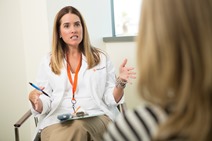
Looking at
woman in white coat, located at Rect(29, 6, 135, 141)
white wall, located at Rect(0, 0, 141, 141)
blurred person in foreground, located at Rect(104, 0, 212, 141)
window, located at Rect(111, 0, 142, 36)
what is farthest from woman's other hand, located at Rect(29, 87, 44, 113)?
blurred person in foreground, located at Rect(104, 0, 212, 141)

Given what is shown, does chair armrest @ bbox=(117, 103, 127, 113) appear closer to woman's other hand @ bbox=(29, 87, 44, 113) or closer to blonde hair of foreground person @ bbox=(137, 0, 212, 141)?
woman's other hand @ bbox=(29, 87, 44, 113)

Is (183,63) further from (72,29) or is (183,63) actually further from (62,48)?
(62,48)

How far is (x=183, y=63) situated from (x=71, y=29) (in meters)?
1.59

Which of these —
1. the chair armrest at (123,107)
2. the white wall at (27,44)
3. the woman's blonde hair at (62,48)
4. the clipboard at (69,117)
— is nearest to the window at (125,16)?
the white wall at (27,44)

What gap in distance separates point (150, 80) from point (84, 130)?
1.25 m

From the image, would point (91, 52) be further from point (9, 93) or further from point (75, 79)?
point (9, 93)

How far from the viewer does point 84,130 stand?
1.95 meters

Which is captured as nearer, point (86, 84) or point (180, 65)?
point (180, 65)

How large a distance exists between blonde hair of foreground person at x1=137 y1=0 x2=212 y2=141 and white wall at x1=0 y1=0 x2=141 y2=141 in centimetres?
197

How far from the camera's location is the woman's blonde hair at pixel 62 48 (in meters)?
2.26

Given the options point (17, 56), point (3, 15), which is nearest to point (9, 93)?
point (17, 56)

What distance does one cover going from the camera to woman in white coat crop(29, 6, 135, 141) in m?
2.10

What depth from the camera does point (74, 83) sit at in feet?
7.19

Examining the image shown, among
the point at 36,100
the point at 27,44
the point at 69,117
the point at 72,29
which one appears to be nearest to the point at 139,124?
the point at 69,117
